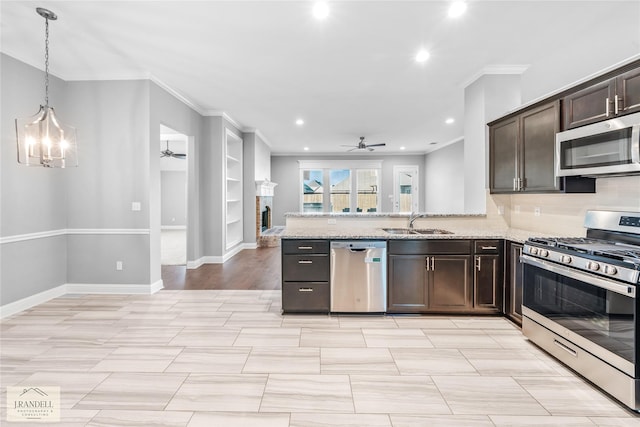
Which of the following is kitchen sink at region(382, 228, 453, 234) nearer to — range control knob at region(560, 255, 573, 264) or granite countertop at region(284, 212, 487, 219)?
granite countertop at region(284, 212, 487, 219)

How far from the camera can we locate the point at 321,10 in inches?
109

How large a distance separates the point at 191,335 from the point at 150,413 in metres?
1.13

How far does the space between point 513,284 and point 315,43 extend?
313 centimetres

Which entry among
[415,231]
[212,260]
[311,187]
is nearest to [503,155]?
[415,231]

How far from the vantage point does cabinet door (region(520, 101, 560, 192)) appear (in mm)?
2961

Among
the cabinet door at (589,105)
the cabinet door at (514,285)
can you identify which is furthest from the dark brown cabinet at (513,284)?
the cabinet door at (589,105)

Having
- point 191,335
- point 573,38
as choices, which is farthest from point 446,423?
point 573,38

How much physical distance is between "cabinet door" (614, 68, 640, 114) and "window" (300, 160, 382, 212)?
910 cm

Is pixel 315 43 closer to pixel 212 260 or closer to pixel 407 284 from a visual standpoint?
pixel 407 284

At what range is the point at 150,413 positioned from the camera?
1.97 m

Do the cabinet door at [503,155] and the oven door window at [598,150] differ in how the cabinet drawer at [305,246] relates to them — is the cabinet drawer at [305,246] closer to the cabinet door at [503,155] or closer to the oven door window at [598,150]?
the cabinet door at [503,155]

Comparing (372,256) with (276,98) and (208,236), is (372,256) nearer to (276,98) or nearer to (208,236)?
(276,98)

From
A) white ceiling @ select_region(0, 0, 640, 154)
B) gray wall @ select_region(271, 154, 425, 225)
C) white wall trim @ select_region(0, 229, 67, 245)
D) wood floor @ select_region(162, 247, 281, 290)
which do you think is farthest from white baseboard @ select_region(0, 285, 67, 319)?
gray wall @ select_region(271, 154, 425, 225)

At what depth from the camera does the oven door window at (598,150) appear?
230 cm
